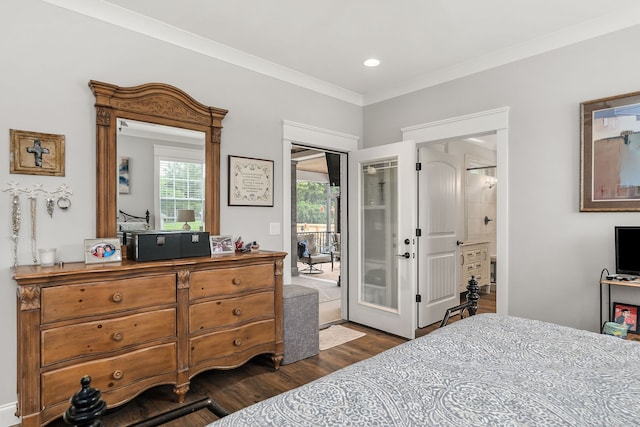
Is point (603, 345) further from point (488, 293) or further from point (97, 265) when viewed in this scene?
point (488, 293)

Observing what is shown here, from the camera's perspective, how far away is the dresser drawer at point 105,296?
76.8 inches

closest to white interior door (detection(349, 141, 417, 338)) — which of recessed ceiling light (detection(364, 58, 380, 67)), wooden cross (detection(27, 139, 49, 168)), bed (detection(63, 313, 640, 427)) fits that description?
recessed ceiling light (detection(364, 58, 380, 67))

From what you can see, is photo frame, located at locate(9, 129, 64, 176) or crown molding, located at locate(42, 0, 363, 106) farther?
crown molding, located at locate(42, 0, 363, 106)

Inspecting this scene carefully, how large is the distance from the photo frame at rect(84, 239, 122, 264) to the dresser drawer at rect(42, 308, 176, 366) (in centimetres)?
41

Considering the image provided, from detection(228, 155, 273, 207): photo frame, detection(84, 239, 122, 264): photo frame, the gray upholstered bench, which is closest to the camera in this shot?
detection(84, 239, 122, 264): photo frame

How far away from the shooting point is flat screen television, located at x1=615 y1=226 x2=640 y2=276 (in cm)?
241

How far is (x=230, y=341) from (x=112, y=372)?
2.56 feet

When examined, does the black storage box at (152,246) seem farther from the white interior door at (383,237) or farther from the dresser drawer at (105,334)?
the white interior door at (383,237)

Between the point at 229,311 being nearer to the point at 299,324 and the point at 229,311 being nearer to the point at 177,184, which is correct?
the point at 299,324

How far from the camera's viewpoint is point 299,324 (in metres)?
3.14

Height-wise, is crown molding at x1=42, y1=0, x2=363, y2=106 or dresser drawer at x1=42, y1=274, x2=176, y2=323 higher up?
crown molding at x1=42, y1=0, x2=363, y2=106

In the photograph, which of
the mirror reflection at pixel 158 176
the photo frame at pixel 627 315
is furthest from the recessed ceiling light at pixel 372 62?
the photo frame at pixel 627 315

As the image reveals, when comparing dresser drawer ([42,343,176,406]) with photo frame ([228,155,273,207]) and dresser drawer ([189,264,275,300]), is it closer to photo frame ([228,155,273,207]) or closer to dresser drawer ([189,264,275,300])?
dresser drawer ([189,264,275,300])

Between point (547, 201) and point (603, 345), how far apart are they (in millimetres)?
1699
